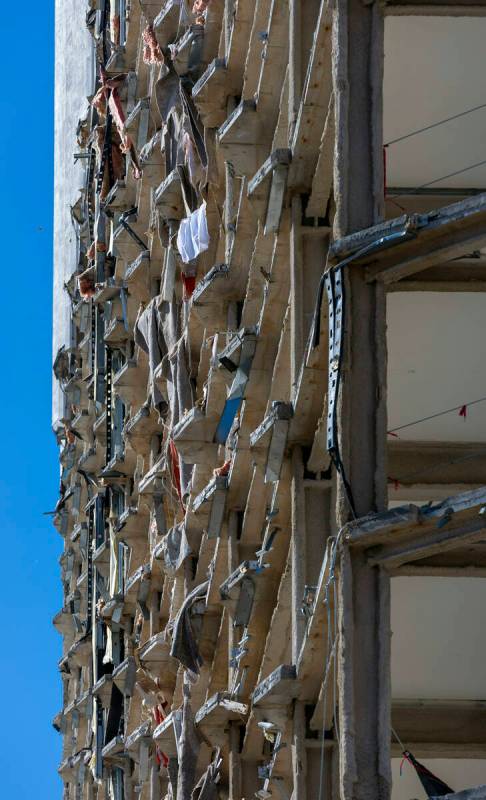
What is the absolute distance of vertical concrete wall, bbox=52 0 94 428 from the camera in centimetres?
6856

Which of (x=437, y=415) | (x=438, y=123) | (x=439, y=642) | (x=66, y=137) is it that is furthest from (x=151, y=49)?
(x=66, y=137)

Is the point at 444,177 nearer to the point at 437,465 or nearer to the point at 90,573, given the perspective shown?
the point at 437,465

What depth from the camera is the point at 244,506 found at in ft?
107

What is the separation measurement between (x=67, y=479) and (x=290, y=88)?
140 feet

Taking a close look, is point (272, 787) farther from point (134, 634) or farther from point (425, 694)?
point (134, 634)

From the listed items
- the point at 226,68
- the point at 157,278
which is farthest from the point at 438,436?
the point at 157,278

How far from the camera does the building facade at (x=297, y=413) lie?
73.1 ft

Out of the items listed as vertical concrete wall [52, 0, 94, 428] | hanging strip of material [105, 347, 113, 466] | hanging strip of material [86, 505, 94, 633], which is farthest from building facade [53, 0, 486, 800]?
vertical concrete wall [52, 0, 94, 428]

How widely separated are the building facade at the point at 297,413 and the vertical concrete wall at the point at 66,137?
823 inches

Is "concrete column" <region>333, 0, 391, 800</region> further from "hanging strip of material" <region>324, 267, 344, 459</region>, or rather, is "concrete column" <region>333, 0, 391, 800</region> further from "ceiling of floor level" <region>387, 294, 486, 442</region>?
"ceiling of floor level" <region>387, 294, 486, 442</region>

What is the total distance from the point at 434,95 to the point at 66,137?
48855 mm

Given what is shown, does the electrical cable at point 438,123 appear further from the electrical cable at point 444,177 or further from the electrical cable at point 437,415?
the electrical cable at point 437,415

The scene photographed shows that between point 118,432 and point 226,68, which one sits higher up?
point 226,68

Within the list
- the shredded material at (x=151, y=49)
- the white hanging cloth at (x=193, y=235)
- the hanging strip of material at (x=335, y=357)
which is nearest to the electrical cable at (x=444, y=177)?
the hanging strip of material at (x=335, y=357)
